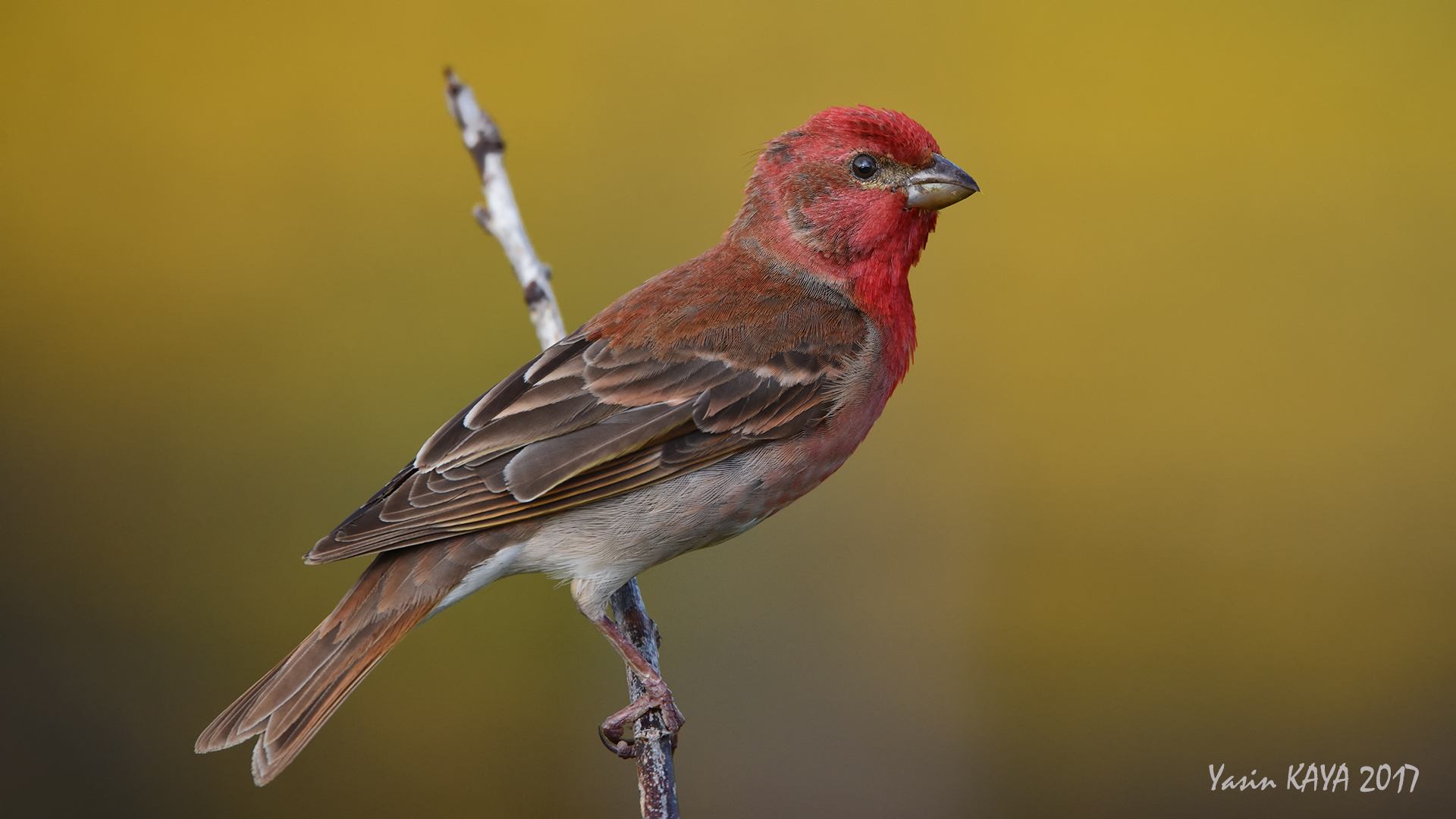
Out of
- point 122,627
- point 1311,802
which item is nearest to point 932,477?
point 1311,802

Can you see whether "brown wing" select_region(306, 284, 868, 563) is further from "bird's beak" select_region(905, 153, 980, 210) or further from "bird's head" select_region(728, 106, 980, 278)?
"bird's beak" select_region(905, 153, 980, 210)

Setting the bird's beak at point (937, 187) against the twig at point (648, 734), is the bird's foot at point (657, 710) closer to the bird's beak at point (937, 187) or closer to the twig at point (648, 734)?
the twig at point (648, 734)

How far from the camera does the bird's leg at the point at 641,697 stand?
12.3 ft

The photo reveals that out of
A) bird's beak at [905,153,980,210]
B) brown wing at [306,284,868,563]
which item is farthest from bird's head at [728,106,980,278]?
brown wing at [306,284,868,563]

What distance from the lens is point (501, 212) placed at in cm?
447

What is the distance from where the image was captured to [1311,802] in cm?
620

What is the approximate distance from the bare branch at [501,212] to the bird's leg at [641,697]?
3.93ft

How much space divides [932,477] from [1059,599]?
1013 mm

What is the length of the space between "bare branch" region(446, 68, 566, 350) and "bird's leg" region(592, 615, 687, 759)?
3.93ft

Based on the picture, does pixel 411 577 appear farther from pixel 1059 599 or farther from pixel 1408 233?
pixel 1408 233

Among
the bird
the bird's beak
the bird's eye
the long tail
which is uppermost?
the bird's eye

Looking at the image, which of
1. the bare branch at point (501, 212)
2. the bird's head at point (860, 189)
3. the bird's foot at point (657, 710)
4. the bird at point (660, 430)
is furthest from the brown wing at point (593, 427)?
the bird's foot at point (657, 710)

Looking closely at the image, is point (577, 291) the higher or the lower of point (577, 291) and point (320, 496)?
the higher

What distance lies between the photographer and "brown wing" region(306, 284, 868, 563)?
3.65 m
